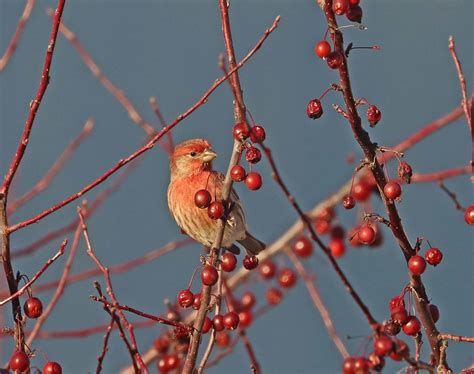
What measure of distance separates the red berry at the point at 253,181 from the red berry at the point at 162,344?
2244mm

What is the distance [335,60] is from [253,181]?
0.81 metres

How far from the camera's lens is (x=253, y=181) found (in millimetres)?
4512

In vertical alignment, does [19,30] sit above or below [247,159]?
above

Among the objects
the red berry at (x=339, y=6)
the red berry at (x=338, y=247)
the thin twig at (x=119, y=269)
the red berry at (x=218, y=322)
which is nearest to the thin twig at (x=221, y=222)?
the red berry at (x=218, y=322)

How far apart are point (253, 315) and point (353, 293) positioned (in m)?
3.19

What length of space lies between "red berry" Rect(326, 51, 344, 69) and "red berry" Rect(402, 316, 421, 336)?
1059 millimetres

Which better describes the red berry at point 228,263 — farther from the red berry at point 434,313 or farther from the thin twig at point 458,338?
the thin twig at point 458,338

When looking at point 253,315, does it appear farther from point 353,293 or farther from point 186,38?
point 186,38

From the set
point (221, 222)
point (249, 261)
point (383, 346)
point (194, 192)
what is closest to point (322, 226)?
point (194, 192)

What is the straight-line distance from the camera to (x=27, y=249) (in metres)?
6.59

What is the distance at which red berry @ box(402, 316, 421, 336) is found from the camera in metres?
4.05

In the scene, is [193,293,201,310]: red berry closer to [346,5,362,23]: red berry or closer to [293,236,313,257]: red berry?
[346,5,362,23]: red berry

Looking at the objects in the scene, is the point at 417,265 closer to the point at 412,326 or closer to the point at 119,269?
the point at 412,326

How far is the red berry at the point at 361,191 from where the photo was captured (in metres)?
5.71
